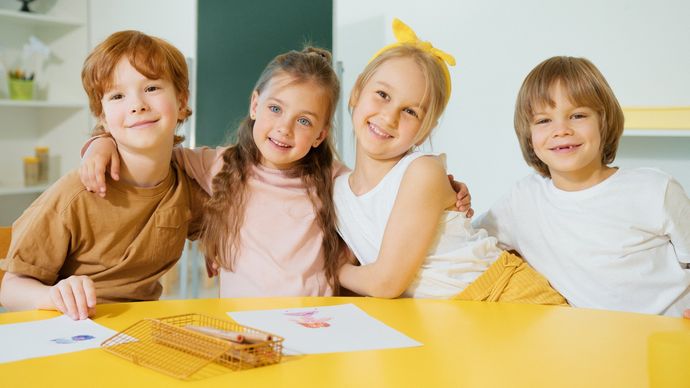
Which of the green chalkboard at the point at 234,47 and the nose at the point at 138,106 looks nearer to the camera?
the nose at the point at 138,106

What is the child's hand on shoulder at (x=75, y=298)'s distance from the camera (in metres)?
1.13

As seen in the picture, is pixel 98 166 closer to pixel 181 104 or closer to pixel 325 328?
pixel 181 104

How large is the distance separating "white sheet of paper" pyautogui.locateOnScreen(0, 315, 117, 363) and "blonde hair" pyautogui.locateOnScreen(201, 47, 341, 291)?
1.67 feet

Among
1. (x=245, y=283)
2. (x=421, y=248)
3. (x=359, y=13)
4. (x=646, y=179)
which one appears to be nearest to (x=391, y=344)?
(x=421, y=248)

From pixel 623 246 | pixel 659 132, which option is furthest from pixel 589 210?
pixel 659 132

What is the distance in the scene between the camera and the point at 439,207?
4.92ft

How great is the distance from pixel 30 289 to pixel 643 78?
2572 millimetres

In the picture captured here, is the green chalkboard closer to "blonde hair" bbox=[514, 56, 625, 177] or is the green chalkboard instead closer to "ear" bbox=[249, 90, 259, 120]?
"ear" bbox=[249, 90, 259, 120]

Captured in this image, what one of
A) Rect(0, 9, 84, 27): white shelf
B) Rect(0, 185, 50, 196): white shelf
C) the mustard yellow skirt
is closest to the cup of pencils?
Rect(0, 9, 84, 27): white shelf

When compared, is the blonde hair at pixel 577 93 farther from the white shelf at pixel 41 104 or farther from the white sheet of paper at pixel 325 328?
the white shelf at pixel 41 104

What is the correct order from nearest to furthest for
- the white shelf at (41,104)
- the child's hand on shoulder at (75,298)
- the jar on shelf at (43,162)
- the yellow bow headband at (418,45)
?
the child's hand on shoulder at (75,298), the yellow bow headband at (418,45), the white shelf at (41,104), the jar on shelf at (43,162)

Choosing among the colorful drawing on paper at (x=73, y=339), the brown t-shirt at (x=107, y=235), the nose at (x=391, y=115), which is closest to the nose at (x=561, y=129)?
the nose at (x=391, y=115)

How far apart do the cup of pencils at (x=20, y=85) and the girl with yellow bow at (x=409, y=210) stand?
2722 mm

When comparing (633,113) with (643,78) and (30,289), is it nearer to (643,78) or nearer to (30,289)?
→ (643,78)
